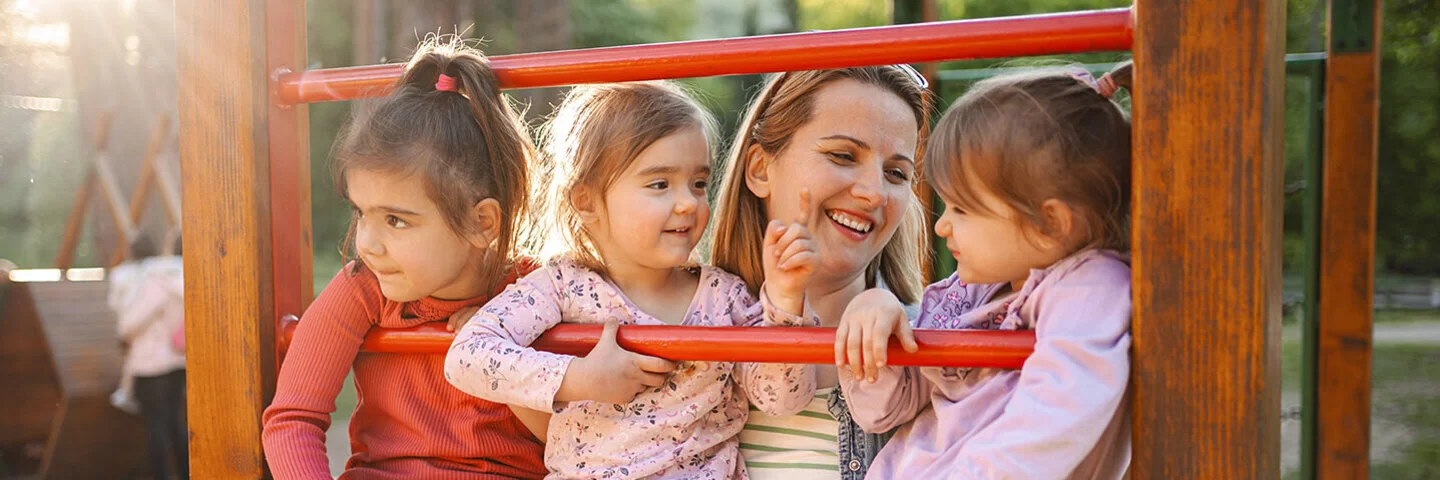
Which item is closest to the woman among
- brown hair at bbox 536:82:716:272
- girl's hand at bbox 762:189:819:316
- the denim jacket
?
the denim jacket

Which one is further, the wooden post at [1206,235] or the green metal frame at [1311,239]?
the green metal frame at [1311,239]

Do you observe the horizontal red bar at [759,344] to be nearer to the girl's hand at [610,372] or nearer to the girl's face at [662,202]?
the girl's hand at [610,372]

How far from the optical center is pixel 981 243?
4.23 feet

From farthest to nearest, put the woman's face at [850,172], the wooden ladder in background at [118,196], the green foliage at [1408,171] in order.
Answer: the green foliage at [1408,171] < the wooden ladder in background at [118,196] < the woman's face at [850,172]

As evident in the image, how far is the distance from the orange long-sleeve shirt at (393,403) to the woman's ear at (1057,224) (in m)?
0.83

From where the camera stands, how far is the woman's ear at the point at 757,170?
5.72ft

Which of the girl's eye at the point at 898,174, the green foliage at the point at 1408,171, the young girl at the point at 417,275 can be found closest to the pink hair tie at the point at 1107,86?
the girl's eye at the point at 898,174

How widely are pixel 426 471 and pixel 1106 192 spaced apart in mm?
1049

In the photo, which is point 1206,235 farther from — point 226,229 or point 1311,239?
point 1311,239

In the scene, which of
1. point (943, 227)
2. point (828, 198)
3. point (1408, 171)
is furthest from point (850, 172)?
point (1408, 171)

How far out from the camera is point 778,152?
5.62 feet

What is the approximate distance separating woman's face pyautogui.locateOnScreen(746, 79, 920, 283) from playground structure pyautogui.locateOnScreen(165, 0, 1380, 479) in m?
0.38

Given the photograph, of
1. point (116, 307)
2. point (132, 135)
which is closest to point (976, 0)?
point (132, 135)

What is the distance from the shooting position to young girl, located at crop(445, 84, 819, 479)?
1.40m
